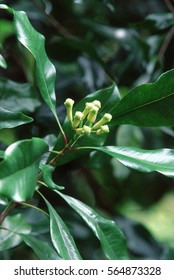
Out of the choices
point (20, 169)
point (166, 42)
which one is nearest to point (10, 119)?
point (20, 169)

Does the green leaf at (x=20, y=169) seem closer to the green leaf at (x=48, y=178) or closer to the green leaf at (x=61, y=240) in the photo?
the green leaf at (x=48, y=178)

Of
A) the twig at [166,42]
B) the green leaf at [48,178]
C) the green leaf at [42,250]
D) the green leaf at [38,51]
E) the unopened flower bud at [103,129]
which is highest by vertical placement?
the green leaf at [38,51]

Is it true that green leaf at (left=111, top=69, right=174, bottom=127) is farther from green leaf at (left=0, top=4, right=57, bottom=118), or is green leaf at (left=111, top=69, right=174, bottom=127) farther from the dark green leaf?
the dark green leaf

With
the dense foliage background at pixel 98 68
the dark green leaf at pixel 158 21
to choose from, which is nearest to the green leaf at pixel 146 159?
the dense foliage background at pixel 98 68

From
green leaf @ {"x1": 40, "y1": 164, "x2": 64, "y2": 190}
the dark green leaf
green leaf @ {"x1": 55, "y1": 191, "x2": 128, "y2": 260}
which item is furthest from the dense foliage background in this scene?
green leaf @ {"x1": 40, "y1": 164, "x2": 64, "y2": 190}

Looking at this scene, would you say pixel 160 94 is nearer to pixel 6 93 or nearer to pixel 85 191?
pixel 6 93

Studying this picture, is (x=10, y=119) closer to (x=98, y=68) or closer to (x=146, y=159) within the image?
(x=146, y=159)
